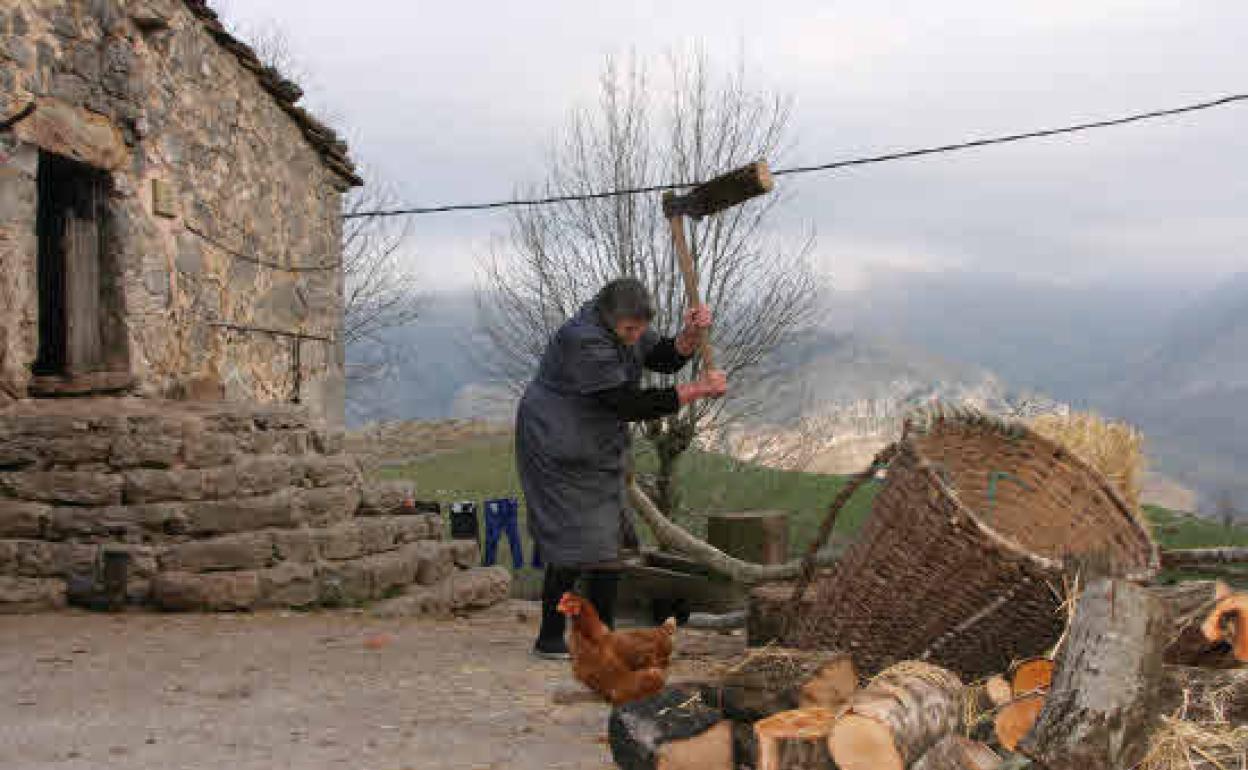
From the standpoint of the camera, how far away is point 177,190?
845 centimetres

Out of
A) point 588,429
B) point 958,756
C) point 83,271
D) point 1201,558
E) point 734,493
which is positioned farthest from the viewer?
point 734,493

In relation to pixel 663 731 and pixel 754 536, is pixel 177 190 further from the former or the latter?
pixel 663 731

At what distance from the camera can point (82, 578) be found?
21.6 ft

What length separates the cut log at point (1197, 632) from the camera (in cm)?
364

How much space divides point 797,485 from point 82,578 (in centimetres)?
1068

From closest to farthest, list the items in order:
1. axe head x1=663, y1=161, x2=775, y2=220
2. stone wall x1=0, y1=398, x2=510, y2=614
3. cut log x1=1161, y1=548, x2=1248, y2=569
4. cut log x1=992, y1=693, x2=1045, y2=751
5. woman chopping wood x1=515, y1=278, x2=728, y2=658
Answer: cut log x1=992, y1=693, x2=1045, y2=751 → cut log x1=1161, y1=548, x2=1248, y2=569 → woman chopping wood x1=515, y1=278, x2=728, y2=658 → axe head x1=663, y1=161, x2=775, y2=220 → stone wall x1=0, y1=398, x2=510, y2=614

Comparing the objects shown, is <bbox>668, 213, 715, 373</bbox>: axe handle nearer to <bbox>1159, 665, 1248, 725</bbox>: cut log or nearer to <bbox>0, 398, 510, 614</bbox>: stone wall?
<bbox>1159, 665, 1248, 725</bbox>: cut log

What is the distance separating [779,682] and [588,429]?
1.77 meters

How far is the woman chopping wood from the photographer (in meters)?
4.66

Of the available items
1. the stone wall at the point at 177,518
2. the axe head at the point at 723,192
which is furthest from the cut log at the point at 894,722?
the stone wall at the point at 177,518

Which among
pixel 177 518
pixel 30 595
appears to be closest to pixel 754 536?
pixel 177 518

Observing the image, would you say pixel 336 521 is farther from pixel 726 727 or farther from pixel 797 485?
pixel 797 485

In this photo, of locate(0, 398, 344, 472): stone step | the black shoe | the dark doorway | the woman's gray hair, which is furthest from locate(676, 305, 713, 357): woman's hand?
the dark doorway

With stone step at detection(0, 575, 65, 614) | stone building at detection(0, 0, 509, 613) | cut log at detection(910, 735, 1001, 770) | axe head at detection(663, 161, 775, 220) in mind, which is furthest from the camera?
stone building at detection(0, 0, 509, 613)
